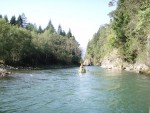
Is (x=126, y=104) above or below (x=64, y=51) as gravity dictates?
below

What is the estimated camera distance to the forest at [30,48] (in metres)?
80.2

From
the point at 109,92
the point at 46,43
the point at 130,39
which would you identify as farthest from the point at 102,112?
the point at 46,43

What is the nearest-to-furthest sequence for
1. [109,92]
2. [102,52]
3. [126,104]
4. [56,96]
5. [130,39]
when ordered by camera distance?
[126,104], [56,96], [109,92], [130,39], [102,52]

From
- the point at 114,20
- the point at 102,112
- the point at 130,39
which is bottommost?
the point at 102,112

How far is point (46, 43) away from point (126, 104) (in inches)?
3538

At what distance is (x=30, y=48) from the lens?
92.6m

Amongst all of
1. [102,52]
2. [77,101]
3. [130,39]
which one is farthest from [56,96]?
[102,52]

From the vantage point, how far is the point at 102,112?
21.1 m

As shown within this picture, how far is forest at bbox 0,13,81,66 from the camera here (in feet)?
263

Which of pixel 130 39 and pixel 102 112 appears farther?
pixel 130 39

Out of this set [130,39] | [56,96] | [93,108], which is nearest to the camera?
[93,108]

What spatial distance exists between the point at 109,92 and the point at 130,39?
46884 millimetres

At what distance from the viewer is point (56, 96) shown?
27.6 metres

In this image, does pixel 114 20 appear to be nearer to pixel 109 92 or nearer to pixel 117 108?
pixel 109 92
